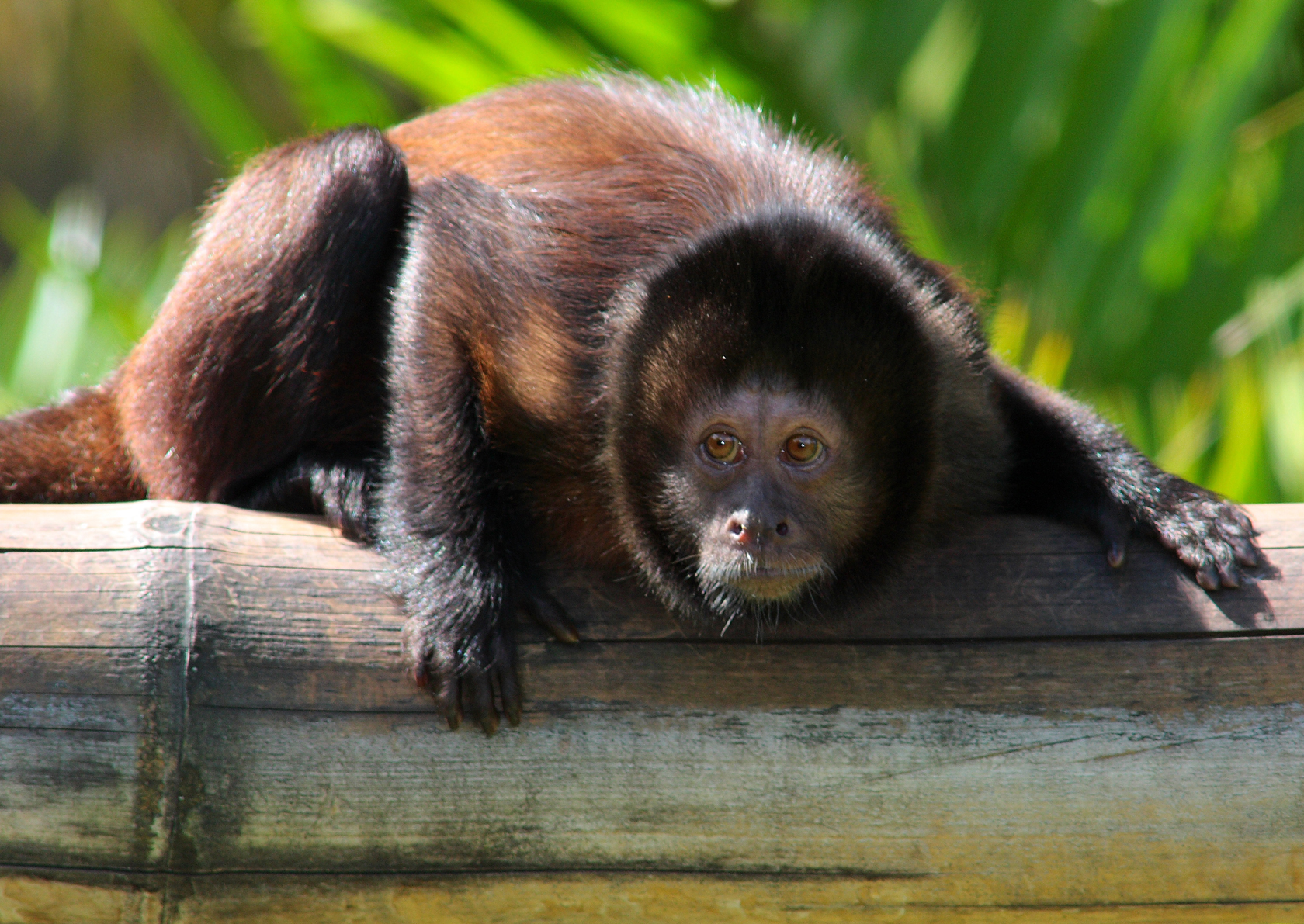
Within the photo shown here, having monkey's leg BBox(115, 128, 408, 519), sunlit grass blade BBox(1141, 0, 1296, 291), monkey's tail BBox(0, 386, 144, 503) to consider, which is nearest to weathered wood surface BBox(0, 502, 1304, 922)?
monkey's leg BBox(115, 128, 408, 519)

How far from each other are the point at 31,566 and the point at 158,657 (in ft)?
1.25

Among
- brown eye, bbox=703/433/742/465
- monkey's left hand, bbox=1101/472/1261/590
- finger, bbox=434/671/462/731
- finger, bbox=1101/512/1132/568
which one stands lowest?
finger, bbox=434/671/462/731

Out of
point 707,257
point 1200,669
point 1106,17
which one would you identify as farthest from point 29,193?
point 1200,669

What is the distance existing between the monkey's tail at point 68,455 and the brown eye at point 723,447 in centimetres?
184

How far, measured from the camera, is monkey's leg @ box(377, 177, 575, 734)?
268cm

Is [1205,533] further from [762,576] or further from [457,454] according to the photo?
[457,454]

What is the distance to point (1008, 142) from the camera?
5.45 meters

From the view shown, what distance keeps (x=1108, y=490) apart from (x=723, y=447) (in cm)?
97

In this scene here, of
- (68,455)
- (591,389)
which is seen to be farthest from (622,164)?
(68,455)

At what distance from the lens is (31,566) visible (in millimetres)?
2609

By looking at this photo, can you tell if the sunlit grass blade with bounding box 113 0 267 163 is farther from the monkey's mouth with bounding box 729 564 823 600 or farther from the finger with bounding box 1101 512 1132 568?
the finger with bounding box 1101 512 1132 568

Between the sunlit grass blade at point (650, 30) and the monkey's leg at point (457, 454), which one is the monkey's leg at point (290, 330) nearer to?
the monkey's leg at point (457, 454)

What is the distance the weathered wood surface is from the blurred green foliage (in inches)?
85.9

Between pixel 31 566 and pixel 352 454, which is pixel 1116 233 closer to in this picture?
pixel 352 454
